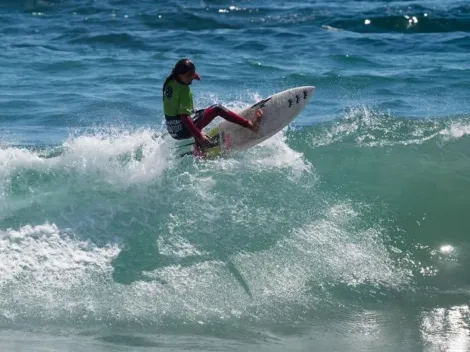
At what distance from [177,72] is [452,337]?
397 cm

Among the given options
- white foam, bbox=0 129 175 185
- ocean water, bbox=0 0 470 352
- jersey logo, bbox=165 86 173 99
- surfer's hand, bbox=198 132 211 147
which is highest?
jersey logo, bbox=165 86 173 99

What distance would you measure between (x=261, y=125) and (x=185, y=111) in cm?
125

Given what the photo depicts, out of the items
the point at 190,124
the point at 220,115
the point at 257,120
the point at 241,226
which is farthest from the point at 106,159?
the point at 241,226

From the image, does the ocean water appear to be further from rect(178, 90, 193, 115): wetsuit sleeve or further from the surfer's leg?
rect(178, 90, 193, 115): wetsuit sleeve

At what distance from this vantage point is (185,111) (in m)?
9.26

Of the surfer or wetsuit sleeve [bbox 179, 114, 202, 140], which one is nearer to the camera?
the surfer

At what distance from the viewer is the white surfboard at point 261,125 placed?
10031 millimetres

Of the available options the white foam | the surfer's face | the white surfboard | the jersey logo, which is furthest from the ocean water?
the surfer's face

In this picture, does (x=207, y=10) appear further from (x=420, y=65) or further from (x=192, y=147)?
(x=192, y=147)

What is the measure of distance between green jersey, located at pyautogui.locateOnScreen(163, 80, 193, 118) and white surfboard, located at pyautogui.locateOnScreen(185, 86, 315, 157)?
A: 2.41 feet

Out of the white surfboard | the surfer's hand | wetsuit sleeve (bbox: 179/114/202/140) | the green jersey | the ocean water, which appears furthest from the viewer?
the white surfboard

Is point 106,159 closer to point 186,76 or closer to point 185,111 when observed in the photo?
point 185,111

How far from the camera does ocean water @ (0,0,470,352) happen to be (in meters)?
7.46

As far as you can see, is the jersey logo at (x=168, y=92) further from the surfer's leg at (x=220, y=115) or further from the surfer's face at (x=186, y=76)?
the surfer's leg at (x=220, y=115)
